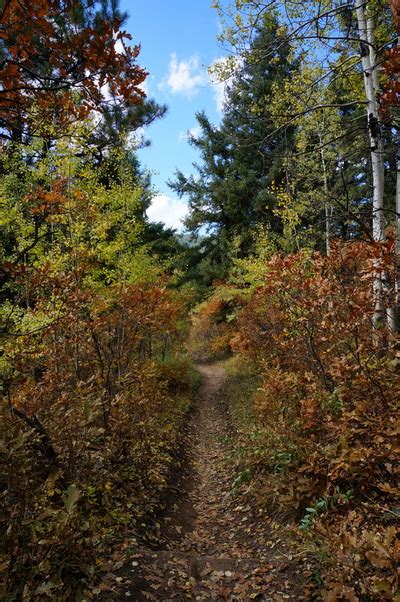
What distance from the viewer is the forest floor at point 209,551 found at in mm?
3162

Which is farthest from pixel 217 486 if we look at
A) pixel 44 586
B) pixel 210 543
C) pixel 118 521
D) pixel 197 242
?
pixel 197 242

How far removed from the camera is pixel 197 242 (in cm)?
2300

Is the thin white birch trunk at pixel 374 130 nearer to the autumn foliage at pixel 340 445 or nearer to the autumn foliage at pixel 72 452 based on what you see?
the autumn foliage at pixel 340 445

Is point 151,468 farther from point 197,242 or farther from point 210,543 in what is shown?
point 197,242

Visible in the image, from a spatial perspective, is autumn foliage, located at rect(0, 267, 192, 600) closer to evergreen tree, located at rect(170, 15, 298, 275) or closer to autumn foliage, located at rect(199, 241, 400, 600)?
autumn foliage, located at rect(199, 241, 400, 600)

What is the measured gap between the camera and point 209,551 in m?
4.37

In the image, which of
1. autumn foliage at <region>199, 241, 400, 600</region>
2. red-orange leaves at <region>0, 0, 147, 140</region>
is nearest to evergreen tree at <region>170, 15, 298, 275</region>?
autumn foliage at <region>199, 241, 400, 600</region>

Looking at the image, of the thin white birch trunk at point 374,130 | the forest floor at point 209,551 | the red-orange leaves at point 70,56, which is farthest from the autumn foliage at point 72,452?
the thin white birch trunk at point 374,130

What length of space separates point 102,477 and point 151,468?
147cm

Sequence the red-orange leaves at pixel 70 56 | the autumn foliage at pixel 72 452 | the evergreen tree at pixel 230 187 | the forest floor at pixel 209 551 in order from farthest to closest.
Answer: the evergreen tree at pixel 230 187 → the forest floor at pixel 209 551 → the autumn foliage at pixel 72 452 → the red-orange leaves at pixel 70 56

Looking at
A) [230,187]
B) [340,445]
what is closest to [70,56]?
[340,445]

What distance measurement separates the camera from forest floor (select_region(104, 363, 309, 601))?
10.4 ft

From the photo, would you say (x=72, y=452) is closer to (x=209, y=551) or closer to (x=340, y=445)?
(x=209, y=551)

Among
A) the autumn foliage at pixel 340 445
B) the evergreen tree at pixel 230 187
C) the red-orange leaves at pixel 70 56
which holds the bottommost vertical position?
the autumn foliage at pixel 340 445
